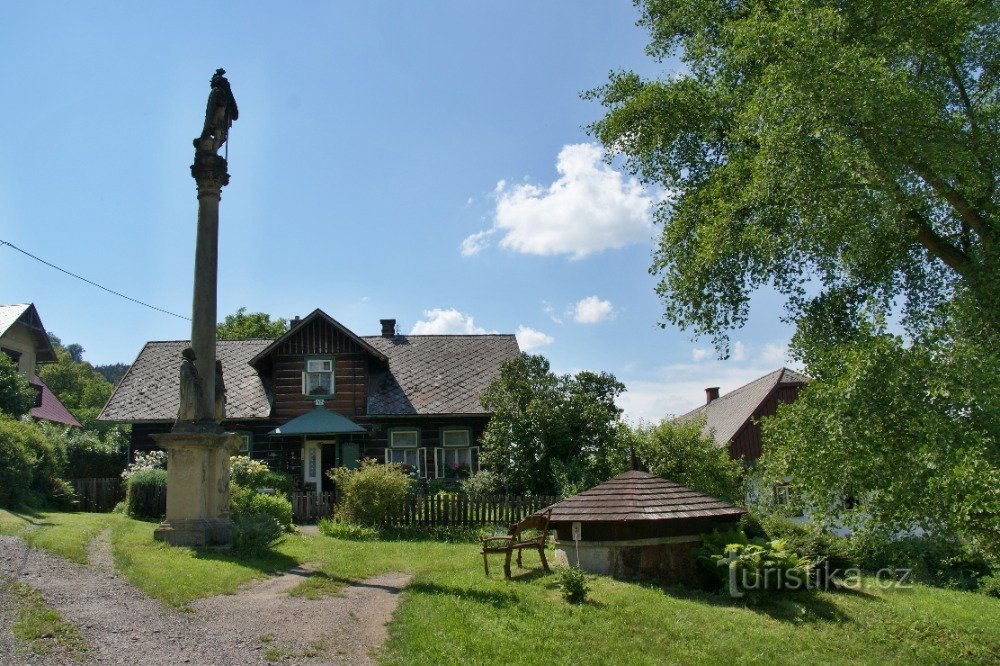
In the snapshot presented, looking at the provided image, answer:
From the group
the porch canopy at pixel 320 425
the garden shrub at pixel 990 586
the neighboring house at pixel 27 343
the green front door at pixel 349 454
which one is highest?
the neighboring house at pixel 27 343

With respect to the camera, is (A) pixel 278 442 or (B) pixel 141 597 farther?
(A) pixel 278 442

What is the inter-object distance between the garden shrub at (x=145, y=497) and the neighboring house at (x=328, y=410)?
7.97 m

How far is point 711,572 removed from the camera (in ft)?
36.6

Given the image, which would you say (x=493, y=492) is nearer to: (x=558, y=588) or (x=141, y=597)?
(x=558, y=588)

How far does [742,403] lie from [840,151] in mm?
25687

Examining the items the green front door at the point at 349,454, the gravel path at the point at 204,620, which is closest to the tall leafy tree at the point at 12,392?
the green front door at the point at 349,454

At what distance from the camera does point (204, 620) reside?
7523 mm

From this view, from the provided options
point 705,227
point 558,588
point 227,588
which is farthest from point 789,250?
point 227,588

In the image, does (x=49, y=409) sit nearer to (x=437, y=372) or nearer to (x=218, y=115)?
(x=437, y=372)

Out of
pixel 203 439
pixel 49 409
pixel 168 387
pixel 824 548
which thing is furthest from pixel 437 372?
pixel 49 409

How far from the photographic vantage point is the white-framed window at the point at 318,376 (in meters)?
26.6

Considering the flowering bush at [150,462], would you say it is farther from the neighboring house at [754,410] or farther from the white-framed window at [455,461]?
the neighboring house at [754,410]

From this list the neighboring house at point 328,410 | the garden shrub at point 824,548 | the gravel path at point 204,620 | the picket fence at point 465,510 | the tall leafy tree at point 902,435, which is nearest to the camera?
the gravel path at point 204,620

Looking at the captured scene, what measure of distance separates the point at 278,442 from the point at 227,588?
17.9 metres
